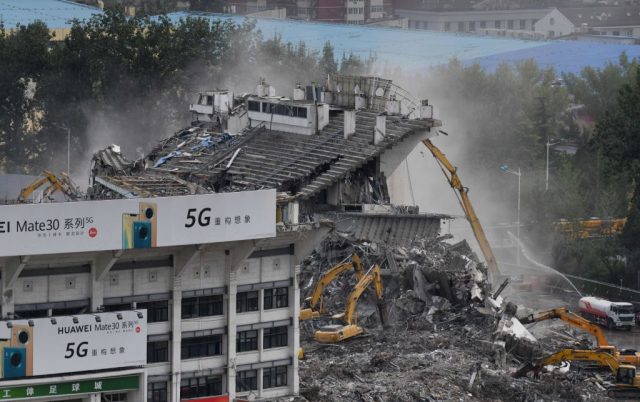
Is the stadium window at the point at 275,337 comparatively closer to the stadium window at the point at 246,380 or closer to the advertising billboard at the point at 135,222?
the stadium window at the point at 246,380

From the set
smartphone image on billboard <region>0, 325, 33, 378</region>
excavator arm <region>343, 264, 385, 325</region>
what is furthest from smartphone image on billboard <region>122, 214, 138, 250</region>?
excavator arm <region>343, 264, 385, 325</region>

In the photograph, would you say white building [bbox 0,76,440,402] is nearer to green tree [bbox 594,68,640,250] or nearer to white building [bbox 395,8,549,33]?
green tree [bbox 594,68,640,250]

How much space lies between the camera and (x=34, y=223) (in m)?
47.4

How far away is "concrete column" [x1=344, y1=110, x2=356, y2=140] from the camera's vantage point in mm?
83625

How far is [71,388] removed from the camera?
48.8 m

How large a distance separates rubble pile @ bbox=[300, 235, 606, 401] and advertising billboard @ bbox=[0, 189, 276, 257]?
6.17m

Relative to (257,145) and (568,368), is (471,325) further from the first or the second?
(257,145)

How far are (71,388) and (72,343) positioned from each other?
111 cm

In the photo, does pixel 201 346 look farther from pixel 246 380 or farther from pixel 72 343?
pixel 72 343

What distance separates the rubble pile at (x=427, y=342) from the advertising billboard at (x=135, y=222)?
617cm

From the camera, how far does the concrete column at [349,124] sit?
274ft

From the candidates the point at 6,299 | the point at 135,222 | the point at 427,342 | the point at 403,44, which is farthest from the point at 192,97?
the point at 6,299

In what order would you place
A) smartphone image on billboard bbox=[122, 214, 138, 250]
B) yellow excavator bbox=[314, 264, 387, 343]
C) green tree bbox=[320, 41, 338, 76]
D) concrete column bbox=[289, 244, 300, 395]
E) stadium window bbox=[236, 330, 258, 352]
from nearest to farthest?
1. smartphone image on billboard bbox=[122, 214, 138, 250]
2. stadium window bbox=[236, 330, 258, 352]
3. concrete column bbox=[289, 244, 300, 395]
4. yellow excavator bbox=[314, 264, 387, 343]
5. green tree bbox=[320, 41, 338, 76]

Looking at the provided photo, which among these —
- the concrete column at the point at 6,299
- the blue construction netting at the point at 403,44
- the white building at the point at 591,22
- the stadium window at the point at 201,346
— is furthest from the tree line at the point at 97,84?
the white building at the point at 591,22
